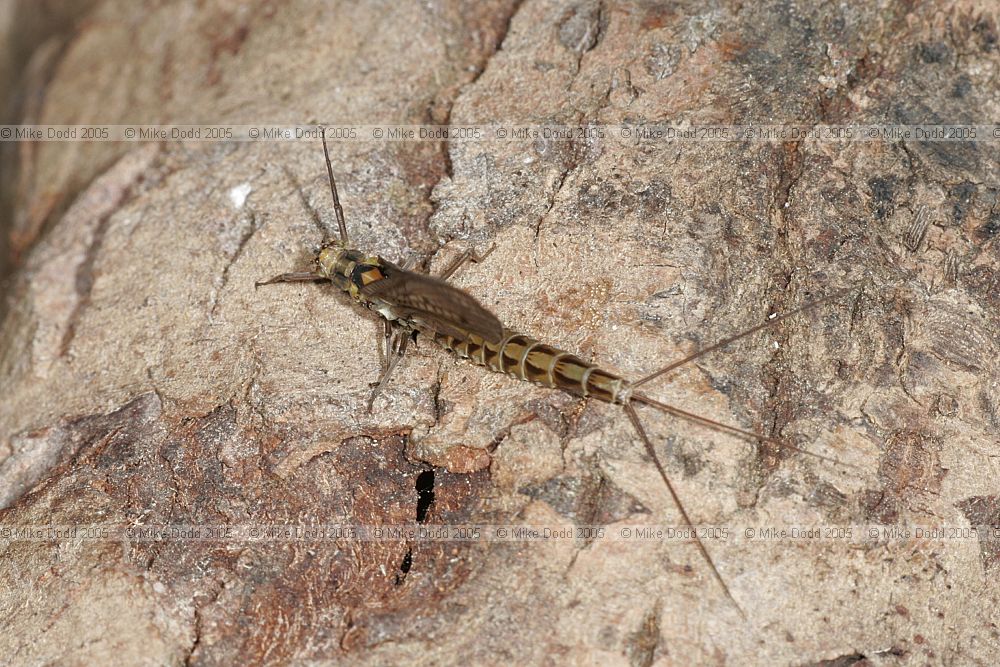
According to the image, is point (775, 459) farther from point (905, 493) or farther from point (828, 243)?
point (828, 243)

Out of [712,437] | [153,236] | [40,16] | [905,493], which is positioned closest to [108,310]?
[153,236]

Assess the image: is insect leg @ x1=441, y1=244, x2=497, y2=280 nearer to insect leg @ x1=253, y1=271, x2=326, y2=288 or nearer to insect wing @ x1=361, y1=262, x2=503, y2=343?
insect wing @ x1=361, y1=262, x2=503, y2=343

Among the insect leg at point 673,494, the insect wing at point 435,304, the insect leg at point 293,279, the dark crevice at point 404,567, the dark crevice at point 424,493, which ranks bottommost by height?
the dark crevice at point 404,567

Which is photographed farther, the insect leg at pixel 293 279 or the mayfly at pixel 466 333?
the insect leg at pixel 293 279

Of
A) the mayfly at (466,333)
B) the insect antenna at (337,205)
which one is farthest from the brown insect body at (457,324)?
the insect antenna at (337,205)

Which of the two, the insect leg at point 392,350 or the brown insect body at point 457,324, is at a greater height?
the brown insect body at point 457,324

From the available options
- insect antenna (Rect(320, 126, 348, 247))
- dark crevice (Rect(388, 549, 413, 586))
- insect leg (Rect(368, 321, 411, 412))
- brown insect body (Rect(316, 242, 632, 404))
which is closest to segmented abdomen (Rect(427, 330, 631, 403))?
brown insect body (Rect(316, 242, 632, 404))

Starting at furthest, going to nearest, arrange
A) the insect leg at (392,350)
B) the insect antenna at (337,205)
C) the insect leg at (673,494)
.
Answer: the insect antenna at (337,205)
the insect leg at (392,350)
the insect leg at (673,494)

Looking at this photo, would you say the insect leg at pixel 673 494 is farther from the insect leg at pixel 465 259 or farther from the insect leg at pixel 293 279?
the insect leg at pixel 293 279

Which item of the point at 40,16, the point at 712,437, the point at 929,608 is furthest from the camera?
the point at 40,16
